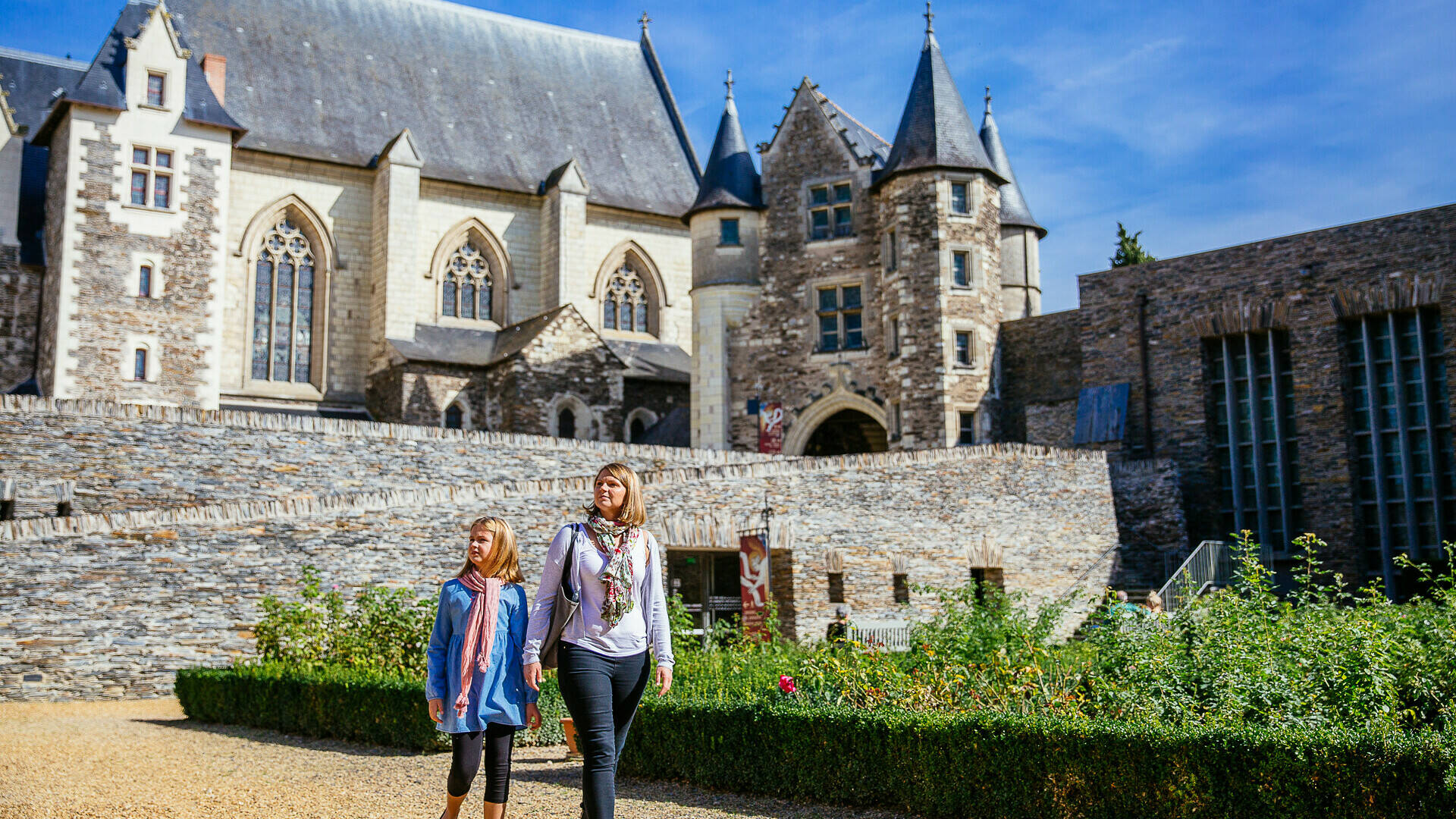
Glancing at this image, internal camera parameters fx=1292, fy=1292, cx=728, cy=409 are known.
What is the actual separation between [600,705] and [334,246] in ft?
87.1

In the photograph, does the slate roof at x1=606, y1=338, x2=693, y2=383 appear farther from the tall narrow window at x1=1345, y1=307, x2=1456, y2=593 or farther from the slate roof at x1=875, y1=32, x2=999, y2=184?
the tall narrow window at x1=1345, y1=307, x2=1456, y2=593

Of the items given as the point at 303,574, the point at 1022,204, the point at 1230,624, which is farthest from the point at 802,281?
the point at 1230,624

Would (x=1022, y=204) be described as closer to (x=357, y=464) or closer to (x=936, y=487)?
Result: (x=936, y=487)

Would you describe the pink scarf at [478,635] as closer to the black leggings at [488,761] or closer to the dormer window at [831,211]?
the black leggings at [488,761]

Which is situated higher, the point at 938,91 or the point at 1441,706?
the point at 938,91

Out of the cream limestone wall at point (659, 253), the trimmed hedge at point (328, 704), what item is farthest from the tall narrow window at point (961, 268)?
the trimmed hedge at point (328, 704)

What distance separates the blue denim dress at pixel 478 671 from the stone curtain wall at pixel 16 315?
79.7ft

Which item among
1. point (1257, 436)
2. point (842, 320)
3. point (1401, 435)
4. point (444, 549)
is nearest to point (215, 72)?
point (842, 320)

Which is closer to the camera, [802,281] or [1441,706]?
[1441,706]

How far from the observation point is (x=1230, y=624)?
805 cm

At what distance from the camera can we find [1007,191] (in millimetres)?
32000

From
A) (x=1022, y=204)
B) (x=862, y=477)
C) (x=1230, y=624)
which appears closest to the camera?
(x=1230, y=624)

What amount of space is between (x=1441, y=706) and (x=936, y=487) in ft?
38.7

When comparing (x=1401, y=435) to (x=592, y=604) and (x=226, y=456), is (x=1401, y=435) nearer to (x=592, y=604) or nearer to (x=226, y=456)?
(x=226, y=456)
